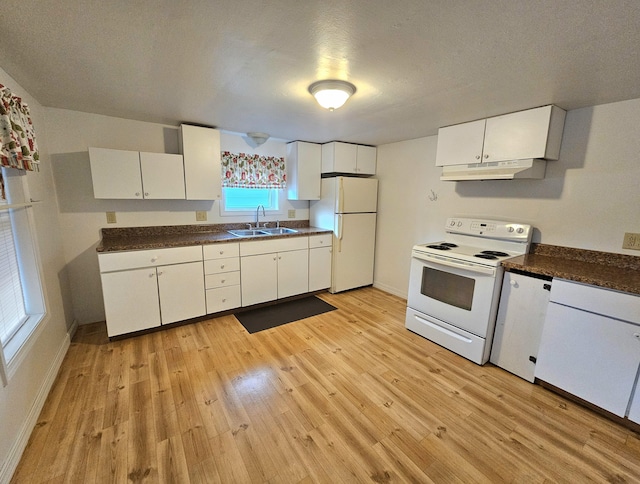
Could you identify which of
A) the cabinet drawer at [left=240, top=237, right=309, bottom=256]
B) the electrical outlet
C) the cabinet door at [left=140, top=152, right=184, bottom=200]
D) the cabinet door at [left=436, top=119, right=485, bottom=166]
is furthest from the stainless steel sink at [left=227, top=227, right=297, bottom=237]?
the electrical outlet

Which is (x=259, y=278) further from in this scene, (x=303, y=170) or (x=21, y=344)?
(x=21, y=344)

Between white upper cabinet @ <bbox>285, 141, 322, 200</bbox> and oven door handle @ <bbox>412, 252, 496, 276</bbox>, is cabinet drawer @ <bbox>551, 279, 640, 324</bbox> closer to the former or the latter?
oven door handle @ <bbox>412, 252, 496, 276</bbox>

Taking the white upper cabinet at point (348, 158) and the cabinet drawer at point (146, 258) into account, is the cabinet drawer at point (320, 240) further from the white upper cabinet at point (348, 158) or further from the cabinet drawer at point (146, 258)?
the cabinet drawer at point (146, 258)

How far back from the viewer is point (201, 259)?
2.81m

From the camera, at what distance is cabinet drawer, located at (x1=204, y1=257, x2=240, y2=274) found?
2869mm

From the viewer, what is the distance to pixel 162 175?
277cm

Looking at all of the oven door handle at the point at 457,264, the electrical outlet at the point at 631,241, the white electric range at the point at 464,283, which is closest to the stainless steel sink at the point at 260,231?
the oven door handle at the point at 457,264

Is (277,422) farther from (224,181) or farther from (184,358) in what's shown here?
(224,181)

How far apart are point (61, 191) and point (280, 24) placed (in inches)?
107

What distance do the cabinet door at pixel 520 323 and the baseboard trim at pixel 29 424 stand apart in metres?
3.13

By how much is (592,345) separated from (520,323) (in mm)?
413

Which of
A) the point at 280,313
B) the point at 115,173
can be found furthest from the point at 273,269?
the point at 115,173

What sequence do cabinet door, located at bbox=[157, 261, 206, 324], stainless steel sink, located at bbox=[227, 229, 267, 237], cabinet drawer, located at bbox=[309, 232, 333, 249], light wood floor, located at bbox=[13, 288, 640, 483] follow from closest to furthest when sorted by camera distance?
light wood floor, located at bbox=[13, 288, 640, 483] → cabinet door, located at bbox=[157, 261, 206, 324] → stainless steel sink, located at bbox=[227, 229, 267, 237] → cabinet drawer, located at bbox=[309, 232, 333, 249]

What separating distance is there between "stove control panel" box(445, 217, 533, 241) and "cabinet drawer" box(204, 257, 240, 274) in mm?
2394
